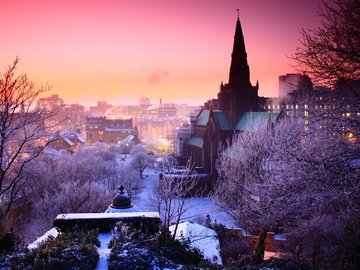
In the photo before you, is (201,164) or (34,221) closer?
(34,221)

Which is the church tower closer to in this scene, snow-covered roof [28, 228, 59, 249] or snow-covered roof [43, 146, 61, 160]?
snow-covered roof [43, 146, 61, 160]

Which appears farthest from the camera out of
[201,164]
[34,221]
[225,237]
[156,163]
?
[156,163]

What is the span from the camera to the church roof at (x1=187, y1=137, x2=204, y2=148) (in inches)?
2103

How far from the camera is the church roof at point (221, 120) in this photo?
1955 inches

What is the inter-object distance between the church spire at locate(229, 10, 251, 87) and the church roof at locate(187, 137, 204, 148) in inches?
407

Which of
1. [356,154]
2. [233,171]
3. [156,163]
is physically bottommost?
[156,163]

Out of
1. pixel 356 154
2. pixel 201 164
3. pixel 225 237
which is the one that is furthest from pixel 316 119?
pixel 201 164

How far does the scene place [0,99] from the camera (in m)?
10.6

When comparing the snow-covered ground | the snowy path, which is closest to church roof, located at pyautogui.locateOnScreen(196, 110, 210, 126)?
the snow-covered ground

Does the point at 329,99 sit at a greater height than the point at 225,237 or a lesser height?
greater

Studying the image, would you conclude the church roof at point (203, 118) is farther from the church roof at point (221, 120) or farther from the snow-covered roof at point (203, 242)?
A: the snow-covered roof at point (203, 242)

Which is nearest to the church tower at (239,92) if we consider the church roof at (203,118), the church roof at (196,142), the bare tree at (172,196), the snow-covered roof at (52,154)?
the church roof at (203,118)

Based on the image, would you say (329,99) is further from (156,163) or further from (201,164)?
(156,163)

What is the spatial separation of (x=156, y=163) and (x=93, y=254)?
56532mm
